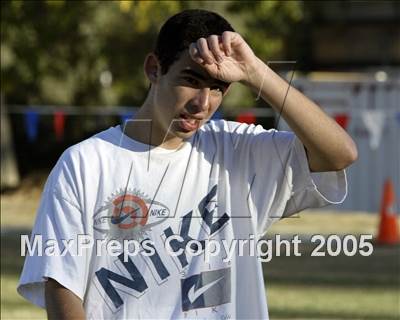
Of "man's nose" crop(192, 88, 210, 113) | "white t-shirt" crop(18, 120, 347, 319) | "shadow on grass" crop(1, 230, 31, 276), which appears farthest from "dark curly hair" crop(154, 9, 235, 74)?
"shadow on grass" crop(1, 230, 31, 276)

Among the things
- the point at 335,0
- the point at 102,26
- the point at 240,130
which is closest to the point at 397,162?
the point at 102,26

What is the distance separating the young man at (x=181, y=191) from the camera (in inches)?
137

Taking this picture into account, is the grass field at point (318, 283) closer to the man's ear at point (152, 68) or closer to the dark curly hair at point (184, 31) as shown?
the man's ear at point (152, 68)

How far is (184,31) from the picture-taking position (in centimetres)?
352

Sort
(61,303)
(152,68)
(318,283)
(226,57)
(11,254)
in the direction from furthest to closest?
1. (11,254)
2. (318,283)
3. (152,68)
4. (61,303)
5. (226,57)

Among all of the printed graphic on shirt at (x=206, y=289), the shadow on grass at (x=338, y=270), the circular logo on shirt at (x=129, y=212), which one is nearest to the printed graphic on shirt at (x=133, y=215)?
the circular logo on shirt at (x=129, y=212)

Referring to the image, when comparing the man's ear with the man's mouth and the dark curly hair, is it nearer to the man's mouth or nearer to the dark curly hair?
the dark curly hair

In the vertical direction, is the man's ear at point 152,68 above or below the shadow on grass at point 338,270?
below

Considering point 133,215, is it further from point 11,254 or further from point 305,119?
point 11,254

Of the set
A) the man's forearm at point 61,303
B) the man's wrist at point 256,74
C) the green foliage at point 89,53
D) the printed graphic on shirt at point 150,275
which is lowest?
the man's forearm at point 61,303

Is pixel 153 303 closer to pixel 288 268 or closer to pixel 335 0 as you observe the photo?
pixel 288 268

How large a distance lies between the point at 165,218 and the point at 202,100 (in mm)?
390

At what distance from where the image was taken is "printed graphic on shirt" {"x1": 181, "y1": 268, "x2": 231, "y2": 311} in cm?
359

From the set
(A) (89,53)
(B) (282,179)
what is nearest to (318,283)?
(B) (282,179)
